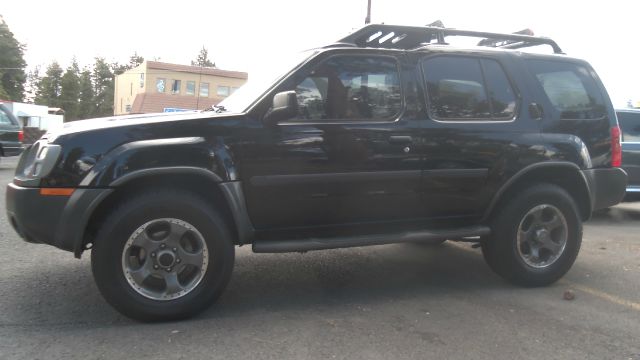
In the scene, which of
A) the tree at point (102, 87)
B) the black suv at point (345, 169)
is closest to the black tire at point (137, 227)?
the black suv at point (345, 169)

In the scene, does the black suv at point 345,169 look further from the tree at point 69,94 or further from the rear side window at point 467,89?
the tree at point 69,94

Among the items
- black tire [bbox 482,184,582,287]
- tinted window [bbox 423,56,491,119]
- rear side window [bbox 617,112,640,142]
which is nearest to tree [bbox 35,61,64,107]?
rear side window [bbox 617,112,640,142]

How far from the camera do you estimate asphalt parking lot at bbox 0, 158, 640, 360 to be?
10.8ft

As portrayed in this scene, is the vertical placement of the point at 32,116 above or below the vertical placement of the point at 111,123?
below

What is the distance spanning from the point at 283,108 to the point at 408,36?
1.51 metres

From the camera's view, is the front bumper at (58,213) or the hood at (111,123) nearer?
the front bumper at (58,213)

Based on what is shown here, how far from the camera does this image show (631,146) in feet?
29.1

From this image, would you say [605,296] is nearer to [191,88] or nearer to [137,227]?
[137,227]

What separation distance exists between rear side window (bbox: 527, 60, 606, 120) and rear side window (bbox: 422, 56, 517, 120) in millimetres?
415

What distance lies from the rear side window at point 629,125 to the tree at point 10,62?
71472 mm

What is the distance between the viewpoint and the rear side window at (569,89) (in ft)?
15.8

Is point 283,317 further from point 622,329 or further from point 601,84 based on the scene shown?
point 601,84

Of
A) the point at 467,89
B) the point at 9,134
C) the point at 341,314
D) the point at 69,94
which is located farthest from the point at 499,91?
the point at 69,94

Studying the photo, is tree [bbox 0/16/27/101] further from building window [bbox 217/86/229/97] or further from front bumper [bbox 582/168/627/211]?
front bumper [bbox 582/168/627/211]
